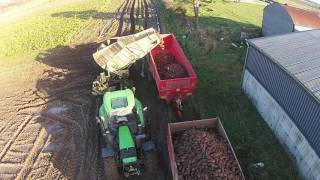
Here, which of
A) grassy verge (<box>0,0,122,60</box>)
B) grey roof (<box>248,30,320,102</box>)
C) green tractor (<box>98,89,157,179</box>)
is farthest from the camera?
grassy verge (<box>0,0,122,60</box>)

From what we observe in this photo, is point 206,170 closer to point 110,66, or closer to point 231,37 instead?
point 110,66

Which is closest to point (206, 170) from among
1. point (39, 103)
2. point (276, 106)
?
point (276, 106)

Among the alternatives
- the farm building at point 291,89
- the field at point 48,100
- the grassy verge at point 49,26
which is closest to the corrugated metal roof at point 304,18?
the farm building at point 291,89

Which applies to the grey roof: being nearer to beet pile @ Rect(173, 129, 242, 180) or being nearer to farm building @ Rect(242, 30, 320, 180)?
farm building @ Rect(242, 30, 320, 180)

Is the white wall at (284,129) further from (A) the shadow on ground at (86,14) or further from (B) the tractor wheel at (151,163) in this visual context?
(A) the shadow on ground at (86,14)

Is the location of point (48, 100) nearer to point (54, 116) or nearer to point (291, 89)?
point (54, 116)

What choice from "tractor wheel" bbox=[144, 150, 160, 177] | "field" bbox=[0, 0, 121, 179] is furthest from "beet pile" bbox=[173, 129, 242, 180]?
"field" bbox=[0, 0, 121, 179]

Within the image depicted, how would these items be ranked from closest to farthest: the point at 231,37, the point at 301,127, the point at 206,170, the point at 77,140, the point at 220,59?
the point at 206,170 < the point at 301,127 < the point at 77,140 < the point at 220,59 < the point at 231,37
